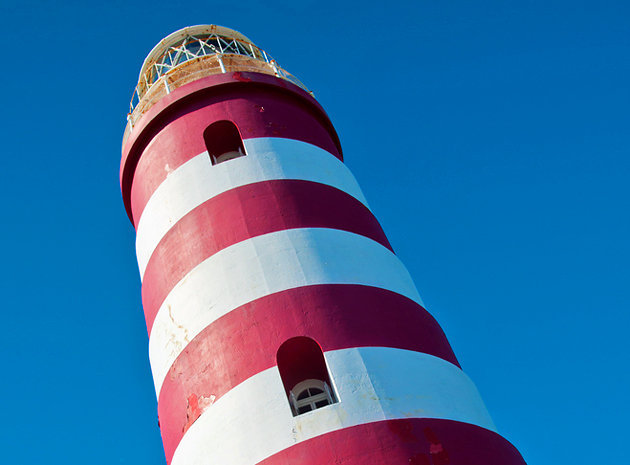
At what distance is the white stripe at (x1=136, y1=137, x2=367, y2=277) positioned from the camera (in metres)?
10.3

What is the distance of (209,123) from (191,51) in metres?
3.70

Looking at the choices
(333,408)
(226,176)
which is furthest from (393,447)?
(226,176)

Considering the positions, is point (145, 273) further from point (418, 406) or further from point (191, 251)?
point (418, 406)

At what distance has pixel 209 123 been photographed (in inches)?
442

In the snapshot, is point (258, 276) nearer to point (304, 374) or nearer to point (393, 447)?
point (304, 374)

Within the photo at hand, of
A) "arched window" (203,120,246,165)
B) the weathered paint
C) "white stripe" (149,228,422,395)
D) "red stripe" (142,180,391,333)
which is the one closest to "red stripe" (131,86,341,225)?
the weathered paint

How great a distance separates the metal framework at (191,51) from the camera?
13.5 meters

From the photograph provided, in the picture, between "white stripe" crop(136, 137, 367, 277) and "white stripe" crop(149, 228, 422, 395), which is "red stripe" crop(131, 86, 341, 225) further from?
"white stripe" crop(149, 228, 422, 395)

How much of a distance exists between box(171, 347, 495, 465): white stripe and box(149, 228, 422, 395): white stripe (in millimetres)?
1207

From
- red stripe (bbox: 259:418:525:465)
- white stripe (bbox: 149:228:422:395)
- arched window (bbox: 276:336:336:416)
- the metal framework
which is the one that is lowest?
red stripe (bbox: 259:418:525:465)

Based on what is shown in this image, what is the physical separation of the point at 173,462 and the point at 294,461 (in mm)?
2277

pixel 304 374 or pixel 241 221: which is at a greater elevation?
pixel 241 221

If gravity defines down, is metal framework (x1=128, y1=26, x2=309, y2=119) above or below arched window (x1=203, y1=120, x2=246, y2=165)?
above

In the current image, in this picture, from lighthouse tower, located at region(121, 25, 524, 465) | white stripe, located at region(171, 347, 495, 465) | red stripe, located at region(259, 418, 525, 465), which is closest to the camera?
red stripe, located at region(259, 418, 525, 465)
